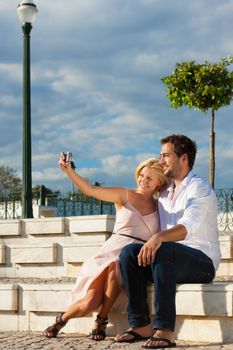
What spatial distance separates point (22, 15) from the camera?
42.5ft

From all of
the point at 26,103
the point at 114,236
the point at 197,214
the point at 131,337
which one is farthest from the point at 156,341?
the point at 26,103

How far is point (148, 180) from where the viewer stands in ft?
19.4

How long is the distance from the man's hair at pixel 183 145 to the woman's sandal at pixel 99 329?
1.51 metres

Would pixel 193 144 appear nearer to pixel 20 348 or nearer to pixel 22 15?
pixel 20 348

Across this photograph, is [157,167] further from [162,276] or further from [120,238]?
[162,276]

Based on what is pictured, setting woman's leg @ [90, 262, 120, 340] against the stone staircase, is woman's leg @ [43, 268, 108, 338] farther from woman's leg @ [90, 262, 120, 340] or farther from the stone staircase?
the stone staircase

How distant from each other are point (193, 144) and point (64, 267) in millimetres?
4586

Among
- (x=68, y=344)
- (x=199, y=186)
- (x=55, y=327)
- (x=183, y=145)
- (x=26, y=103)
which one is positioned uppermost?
(x=26, y=103)

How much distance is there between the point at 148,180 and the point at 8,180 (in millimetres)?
40837

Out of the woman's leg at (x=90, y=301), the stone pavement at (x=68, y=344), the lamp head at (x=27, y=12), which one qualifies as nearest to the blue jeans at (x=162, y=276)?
the stone pavement at (x=68, y=344)

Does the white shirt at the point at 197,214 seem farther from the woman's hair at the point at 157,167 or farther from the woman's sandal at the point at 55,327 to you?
the woman's sandal at the point at 55,327

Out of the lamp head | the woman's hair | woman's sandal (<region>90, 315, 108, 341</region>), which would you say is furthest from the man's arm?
the lamp head

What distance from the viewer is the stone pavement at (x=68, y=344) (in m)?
5.29

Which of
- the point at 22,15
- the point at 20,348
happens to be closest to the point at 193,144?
the point at 20,348
